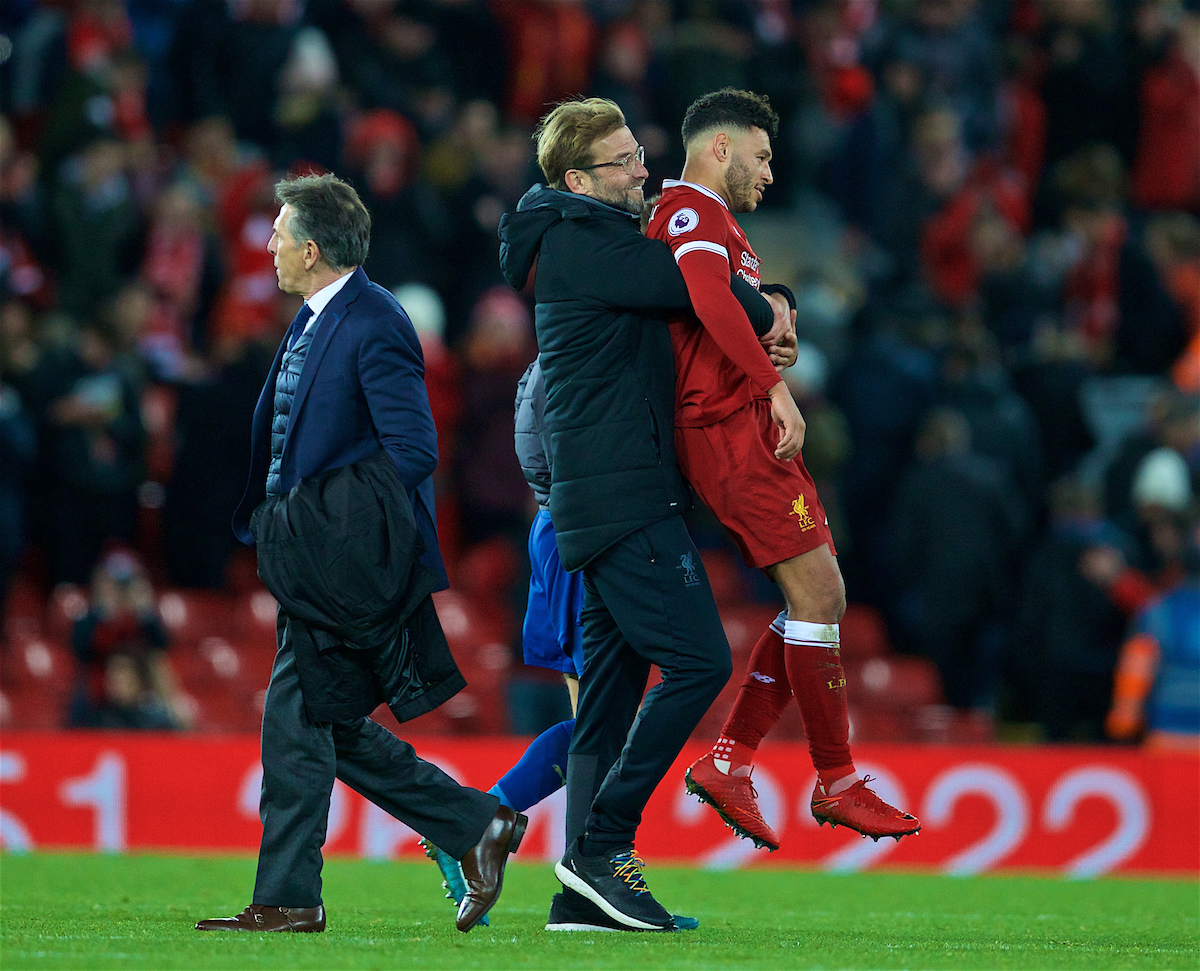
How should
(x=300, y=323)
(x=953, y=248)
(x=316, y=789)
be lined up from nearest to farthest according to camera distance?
(x=316, y=789)
(x=300, y=323)
(x=953, y=248)

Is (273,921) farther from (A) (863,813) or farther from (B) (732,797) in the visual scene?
(A) (863,813)

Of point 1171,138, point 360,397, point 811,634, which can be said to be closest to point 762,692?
point 811,634

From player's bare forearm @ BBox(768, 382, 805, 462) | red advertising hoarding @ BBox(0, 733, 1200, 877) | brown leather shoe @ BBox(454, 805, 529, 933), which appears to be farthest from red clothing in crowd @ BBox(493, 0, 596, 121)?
brown leather shoe @ BBox(454, 805, 529, 933)

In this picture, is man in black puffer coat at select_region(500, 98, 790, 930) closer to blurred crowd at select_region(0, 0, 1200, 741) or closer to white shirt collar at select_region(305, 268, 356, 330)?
white shirt collar at select_region(305, 268, 356, 330)

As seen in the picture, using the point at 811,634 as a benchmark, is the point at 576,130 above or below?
above

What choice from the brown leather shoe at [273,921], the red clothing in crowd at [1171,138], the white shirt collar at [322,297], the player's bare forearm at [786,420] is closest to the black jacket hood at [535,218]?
the white shirt collar at [322,297]

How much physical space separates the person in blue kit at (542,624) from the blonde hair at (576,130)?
61cm

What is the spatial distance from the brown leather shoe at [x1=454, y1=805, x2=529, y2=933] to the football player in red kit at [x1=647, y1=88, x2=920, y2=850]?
550mm

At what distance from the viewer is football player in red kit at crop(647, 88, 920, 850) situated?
16.9ft

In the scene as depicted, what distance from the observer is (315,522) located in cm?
517

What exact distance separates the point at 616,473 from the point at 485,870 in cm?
116

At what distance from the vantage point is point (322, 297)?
211 inches

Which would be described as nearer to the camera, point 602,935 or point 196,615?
point 602,935

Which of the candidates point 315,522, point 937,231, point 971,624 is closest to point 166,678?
point 971,624
